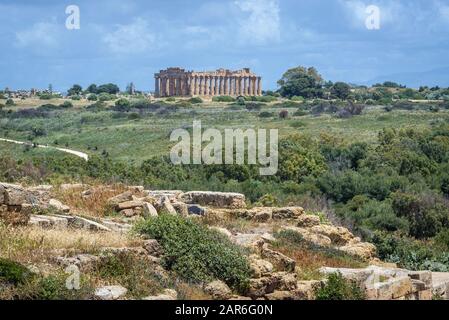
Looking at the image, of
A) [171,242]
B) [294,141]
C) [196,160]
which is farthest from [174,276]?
[294,141]

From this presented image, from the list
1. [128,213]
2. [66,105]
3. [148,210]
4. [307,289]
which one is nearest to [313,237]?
[148,210]

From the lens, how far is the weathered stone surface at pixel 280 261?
16328 mm

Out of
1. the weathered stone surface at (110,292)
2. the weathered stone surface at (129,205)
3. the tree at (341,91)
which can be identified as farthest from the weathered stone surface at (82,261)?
the tree at (341,91)

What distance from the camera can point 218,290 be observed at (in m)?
14.6

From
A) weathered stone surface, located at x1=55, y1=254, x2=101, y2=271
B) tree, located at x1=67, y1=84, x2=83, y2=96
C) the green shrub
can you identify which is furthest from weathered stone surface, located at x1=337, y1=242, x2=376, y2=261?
tree, located at x1=67, y1=84, x2=83, y2=96

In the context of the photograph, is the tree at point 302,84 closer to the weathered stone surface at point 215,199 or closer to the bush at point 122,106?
the bush at point 122,106

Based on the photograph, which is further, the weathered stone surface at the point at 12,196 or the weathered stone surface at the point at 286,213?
the weathered stone surface at the point at 286,213

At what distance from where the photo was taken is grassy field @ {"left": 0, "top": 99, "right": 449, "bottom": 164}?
65625 mm

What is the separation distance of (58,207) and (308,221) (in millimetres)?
6339

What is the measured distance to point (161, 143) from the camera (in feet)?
213

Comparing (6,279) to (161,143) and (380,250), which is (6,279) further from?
(161,143)

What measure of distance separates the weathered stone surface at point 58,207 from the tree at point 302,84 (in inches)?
4594
